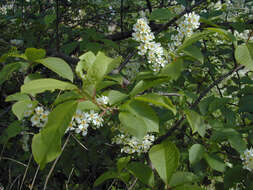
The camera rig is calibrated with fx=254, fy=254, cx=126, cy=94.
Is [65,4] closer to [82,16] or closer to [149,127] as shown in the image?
[82,16]

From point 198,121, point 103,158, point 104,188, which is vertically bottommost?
point 104,188

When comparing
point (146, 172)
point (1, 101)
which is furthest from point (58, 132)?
point (1, 101)

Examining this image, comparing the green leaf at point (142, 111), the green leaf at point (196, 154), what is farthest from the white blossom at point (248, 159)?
the green leaf at point (142, 111)

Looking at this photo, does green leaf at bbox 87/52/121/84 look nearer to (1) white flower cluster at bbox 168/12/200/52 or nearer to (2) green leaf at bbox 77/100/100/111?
(2) green leaf at bbox 77/100/100/111

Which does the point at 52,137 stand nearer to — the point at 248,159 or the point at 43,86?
the point at 43,86

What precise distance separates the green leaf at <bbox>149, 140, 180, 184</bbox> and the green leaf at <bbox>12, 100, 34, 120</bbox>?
587mm

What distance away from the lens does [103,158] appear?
2648mm

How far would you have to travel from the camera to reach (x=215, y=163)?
1.41 metres

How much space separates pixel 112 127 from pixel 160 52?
1.10 metres

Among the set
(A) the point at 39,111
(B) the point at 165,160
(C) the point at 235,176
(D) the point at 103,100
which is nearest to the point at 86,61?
(D) the point at 103,100

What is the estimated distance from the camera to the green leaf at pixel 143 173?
1.25 m

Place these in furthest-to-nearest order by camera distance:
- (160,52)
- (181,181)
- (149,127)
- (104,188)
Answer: (104,188) → (160,52) → (181,181) → (149,127)

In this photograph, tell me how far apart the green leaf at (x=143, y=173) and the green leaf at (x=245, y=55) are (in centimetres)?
67

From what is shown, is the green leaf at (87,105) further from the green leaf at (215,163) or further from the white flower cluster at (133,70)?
the white flower cluster at (133,70)
